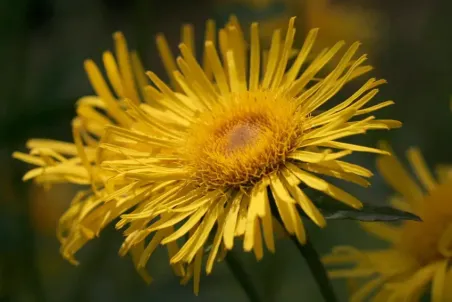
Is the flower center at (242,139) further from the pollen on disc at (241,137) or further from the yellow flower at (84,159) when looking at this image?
the yellow flower at (84,159)

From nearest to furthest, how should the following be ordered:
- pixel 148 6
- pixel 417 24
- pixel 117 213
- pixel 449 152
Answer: pixel 117 213
pixel 148 6
pixel 449 152
pixel 417 24

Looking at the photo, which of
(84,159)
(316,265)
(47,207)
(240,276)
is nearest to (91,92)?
(47,207)

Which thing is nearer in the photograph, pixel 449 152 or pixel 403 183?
pixel 403 183

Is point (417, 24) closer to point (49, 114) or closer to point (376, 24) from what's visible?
point (376, 24)

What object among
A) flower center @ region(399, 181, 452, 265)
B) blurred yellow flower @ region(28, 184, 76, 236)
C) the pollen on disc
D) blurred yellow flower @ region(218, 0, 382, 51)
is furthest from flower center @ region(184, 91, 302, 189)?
blurred yellow flower @ region(28, 184, 76, 236)

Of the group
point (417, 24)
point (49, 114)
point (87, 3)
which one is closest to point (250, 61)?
point (49, 114)

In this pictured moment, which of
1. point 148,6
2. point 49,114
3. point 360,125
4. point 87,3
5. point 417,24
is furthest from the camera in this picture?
point 417,24

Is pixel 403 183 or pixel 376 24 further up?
pixel 376 24

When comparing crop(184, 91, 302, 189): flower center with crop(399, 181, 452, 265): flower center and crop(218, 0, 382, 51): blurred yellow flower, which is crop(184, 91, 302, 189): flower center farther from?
crop(218, 0, 382, 51): blurred yellow flower
